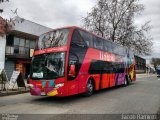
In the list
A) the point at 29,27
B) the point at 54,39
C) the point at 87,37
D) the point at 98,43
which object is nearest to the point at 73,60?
the point at 54,39

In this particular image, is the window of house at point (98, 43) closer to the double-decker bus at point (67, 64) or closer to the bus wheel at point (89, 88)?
the double-decker bus at point (67, 64)

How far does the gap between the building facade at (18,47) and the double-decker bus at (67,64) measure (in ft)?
44.0

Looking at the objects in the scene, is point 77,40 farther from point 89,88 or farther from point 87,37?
point 89,88

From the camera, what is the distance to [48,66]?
10.1m

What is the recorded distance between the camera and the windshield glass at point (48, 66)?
9.80m

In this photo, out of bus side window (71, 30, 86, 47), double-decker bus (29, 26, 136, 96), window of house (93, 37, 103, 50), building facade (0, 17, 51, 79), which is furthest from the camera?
building facade (0, 17, 51, 79)

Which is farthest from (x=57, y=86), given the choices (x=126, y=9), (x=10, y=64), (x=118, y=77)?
(x=126, y=9)

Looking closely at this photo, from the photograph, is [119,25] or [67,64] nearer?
[67,64]

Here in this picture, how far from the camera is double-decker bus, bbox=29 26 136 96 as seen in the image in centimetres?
977

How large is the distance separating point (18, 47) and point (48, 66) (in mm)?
17495

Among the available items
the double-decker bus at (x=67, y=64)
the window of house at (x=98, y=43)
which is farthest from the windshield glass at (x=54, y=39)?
the window of house at (x=98, y=43)

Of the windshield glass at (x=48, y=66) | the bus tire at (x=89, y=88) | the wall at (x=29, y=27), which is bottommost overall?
the bus tire at (x=89, y=88)

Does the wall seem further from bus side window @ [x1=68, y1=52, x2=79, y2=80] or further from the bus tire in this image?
bus side window @ [x1=68, y1=52, x2=79, y2=80]

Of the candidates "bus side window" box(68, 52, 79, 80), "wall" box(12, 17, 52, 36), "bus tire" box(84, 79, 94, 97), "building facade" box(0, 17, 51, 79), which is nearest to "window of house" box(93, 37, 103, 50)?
"bus tire" box(84, 79, 94, 97)
